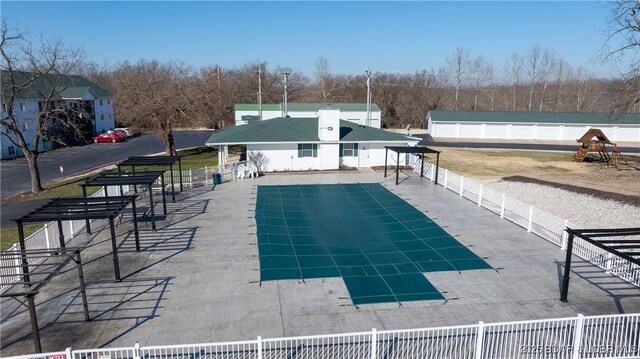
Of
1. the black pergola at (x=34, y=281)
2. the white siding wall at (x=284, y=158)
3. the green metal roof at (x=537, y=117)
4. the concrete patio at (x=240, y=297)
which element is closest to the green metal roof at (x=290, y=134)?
the white siding wall at (x=284, y=158)

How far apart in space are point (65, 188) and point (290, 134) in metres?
15.5

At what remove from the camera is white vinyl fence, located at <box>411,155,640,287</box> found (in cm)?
1330

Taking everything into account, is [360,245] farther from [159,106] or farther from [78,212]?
[159,106]

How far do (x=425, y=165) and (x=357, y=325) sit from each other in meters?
20.5

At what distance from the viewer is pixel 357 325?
10.5 meters

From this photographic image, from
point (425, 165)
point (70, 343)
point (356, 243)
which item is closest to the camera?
point (70, 343)

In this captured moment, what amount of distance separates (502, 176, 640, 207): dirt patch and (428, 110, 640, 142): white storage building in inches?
1125

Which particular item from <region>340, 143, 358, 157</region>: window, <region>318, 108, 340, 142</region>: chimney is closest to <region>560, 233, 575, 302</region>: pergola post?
<region>318, 108, 340, 142</region>: chimney

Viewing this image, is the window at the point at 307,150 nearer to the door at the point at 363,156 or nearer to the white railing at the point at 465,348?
the door at the point at 363,156

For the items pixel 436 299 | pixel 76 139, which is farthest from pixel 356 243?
pixel 76 139

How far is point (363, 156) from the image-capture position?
32.8m

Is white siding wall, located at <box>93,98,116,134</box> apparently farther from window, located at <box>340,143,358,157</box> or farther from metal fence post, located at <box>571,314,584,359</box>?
metal fence post, located at <box>571,314,584,359</box>

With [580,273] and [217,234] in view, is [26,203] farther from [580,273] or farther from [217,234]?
[580,273]

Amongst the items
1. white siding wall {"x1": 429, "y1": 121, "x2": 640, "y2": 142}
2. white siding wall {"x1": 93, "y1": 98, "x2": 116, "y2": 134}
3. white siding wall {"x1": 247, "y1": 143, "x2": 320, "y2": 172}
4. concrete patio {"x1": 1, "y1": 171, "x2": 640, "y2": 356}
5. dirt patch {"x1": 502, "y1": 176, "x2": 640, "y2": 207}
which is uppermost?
white siding wall {"x1": 93, "y1": 98, "x2": 116, "y2": 134}
